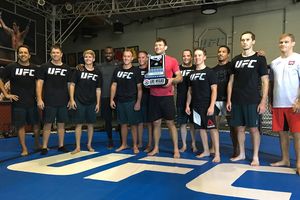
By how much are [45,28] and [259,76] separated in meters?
9.45

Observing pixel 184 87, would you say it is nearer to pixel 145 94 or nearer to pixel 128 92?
pixel 145 94

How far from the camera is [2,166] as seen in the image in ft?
11.4

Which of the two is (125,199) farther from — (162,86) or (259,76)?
(259,76)

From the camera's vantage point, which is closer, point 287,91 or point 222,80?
point 287,91

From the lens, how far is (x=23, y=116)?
4.20 metres

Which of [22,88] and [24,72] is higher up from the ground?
[24,72]

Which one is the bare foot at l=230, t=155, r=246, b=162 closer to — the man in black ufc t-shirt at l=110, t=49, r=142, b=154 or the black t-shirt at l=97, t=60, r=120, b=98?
the man in black ufc t-shirt at l=110, t=49, r=142, b=154

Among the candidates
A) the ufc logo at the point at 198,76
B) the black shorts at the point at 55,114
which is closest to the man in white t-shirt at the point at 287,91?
the ufc logo at the point at 198,76

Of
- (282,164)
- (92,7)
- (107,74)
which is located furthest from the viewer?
(92,7)

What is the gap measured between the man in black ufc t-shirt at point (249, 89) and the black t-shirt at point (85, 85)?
2.13 m

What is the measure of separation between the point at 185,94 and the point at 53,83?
200 centimetres

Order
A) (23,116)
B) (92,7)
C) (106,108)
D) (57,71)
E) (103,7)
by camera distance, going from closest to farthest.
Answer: (23,116) → (57,71) → (106,108) → (92,7) → (103,7)

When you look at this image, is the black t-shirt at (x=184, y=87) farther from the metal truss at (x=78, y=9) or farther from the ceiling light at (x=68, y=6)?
the ceiling light at (x=68, y=6)

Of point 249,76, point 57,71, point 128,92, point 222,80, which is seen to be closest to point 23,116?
point 57,71
